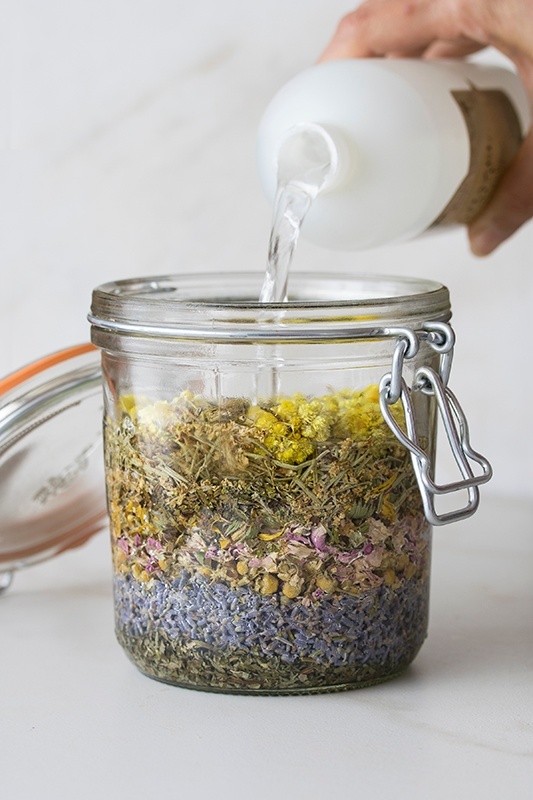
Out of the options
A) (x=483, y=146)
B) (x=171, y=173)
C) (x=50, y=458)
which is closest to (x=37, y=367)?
(x=50, y=458)

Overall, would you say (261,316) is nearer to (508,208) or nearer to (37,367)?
(37,367)

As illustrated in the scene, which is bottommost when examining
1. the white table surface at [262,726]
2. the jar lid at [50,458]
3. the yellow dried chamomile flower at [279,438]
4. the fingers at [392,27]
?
the white table surface at [262,726]

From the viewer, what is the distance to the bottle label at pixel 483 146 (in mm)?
911

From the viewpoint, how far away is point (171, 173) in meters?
1.39

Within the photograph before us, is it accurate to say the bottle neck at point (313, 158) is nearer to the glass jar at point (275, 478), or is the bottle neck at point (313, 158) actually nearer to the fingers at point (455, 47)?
the glass jar at point (275, 478)

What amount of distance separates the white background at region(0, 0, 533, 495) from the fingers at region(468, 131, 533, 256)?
290mm

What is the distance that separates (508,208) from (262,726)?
538mm

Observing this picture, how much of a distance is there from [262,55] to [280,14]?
0.05 metres

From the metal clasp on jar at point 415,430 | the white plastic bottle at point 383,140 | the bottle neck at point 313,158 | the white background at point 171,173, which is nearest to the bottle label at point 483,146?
the white plastic bottle at point 383,140

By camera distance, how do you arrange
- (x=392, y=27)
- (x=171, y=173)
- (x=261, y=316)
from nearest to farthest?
(x=261, y=316), (x=392, y=27), (x=171, y=173)

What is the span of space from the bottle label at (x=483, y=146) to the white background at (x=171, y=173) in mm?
379

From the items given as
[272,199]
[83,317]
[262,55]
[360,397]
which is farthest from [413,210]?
[83,317]

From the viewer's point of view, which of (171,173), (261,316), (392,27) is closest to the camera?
(261,316)

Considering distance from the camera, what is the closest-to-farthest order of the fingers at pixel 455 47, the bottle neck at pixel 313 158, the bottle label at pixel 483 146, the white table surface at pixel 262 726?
the white table surface at pixel 262 726, the bottle neck at pixel 313 158, the bottle label at pixel 483 146, the fingers at pixel 455 47
